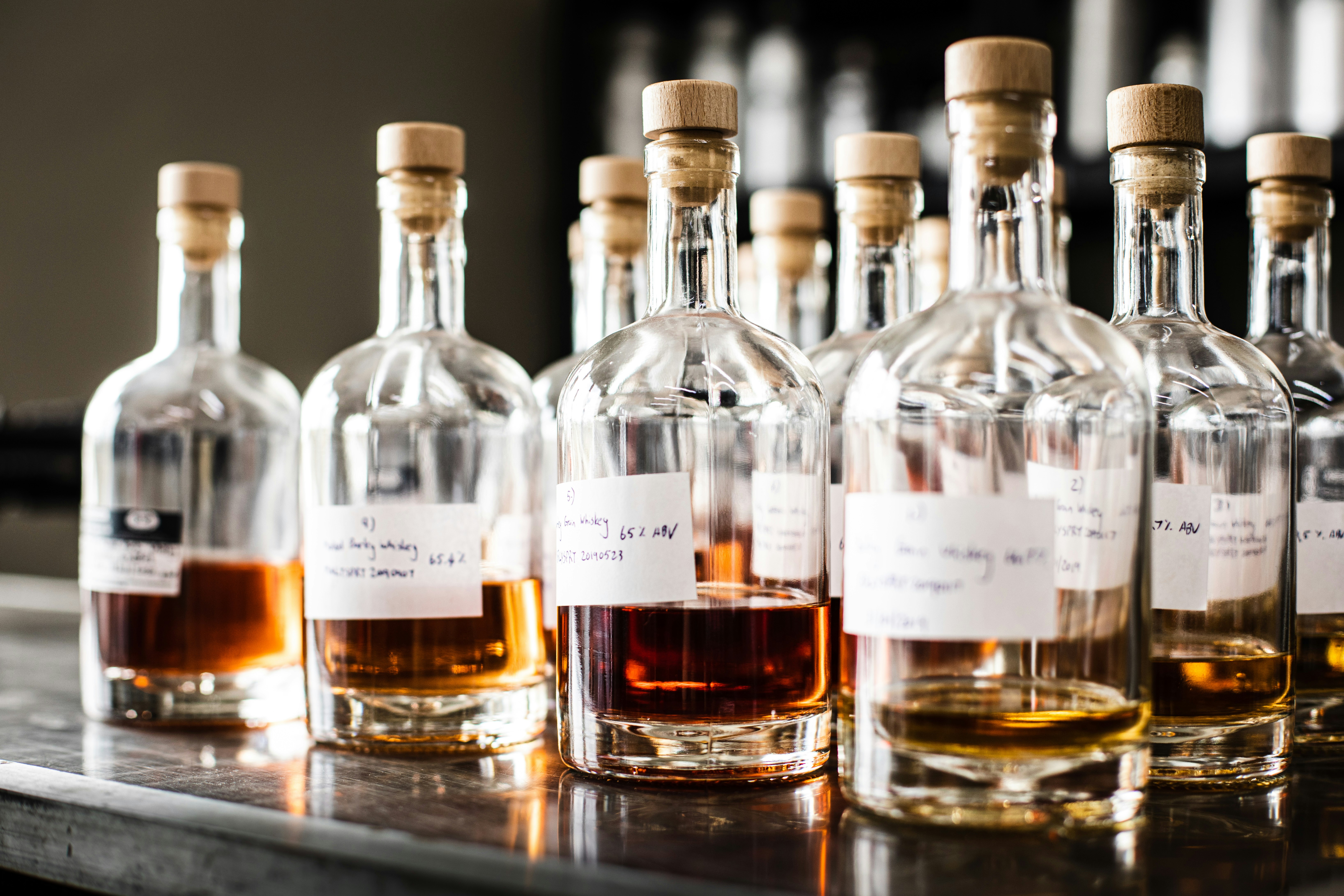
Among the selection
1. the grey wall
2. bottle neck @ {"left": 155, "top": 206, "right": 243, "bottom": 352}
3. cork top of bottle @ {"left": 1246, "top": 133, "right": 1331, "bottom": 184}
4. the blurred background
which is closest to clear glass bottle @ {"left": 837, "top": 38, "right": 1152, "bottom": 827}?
cork top of bottle @ {"left": 1246, "top": 133, "right": 1331, "bottom": 184}

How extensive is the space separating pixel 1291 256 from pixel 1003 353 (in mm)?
303

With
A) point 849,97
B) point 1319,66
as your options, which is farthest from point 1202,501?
point 849,97

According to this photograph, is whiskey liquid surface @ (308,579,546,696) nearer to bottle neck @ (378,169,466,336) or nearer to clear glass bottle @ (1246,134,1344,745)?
bottle neck @ (378,169,466,336)

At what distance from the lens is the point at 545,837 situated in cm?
53

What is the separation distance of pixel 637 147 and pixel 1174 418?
1787 millimetres

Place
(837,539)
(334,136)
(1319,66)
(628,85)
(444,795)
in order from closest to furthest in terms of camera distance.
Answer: (444,795)
(837,539)
(1319,66)
(628,85)
(334,136)

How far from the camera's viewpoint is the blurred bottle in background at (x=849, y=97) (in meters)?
2.06

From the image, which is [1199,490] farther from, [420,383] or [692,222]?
[420,383]

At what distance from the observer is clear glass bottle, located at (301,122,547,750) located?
2.43 ft

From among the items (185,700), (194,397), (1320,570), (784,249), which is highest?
(784,249)

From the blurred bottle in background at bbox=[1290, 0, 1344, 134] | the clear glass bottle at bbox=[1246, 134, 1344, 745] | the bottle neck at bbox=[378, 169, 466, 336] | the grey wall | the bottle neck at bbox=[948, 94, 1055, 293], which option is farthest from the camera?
the grey wall

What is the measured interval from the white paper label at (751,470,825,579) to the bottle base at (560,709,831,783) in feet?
0.25

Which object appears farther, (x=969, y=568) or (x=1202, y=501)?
(x=1202, y=501)

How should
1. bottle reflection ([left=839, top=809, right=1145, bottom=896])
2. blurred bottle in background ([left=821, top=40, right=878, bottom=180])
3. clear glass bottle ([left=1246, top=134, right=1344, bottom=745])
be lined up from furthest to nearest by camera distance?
blurred bottle in background ([left=821, top=40, right=878, bottom=180])
clear glass bottle ([left=1246, top=134, right=1344, bottom=745])
bottle reflection ([left=839, top=809, right=1145, bottom=896])
